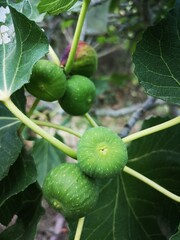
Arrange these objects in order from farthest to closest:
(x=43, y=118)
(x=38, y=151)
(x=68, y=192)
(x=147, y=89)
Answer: (x=43, y=118) < (x=38, y=151) < (x=147, y=89) < (x=68, y=192)

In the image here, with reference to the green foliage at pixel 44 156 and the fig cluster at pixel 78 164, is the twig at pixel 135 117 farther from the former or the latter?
the fig cluster at pixel 78 164

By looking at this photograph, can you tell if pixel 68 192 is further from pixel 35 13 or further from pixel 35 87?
pixel 35 13

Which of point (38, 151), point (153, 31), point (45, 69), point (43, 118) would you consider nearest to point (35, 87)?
point (45, 69)

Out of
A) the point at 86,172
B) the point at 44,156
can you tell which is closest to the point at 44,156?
the point at 44,156

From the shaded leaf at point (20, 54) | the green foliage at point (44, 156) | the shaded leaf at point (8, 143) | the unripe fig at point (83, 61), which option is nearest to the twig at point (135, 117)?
the green foliage at point (44, 156)

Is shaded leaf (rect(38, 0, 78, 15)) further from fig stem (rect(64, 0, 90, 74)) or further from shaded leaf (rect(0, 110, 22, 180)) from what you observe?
shaded leaf (rect(0, 110, 22, 180))

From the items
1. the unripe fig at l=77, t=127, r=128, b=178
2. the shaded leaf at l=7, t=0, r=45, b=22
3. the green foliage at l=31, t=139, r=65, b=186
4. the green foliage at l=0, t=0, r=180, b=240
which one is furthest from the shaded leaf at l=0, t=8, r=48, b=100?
the green foliage at l=31, t=139, r=65, b=186

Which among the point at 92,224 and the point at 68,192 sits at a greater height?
the point at 68,192
